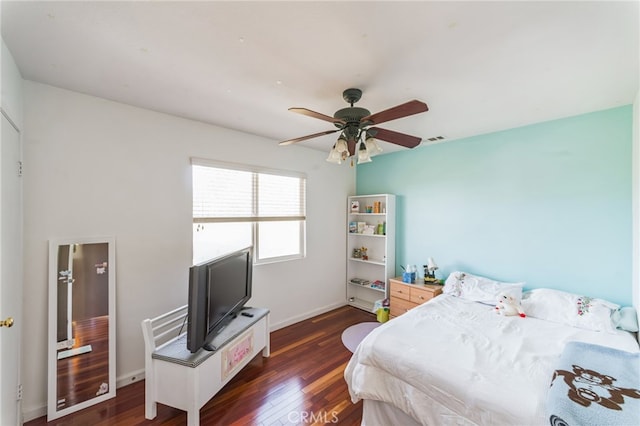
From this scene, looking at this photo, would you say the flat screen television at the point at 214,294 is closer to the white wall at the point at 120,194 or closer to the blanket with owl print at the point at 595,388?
the white wall at the point at 120,194

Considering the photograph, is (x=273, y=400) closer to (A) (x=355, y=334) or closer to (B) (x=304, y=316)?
(A) (x=355, y=334)

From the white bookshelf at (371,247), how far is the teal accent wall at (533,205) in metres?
0.26

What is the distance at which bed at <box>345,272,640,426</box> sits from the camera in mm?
1371

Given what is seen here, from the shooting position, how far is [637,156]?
1.98m

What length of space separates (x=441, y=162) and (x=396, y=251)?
1449 millimetres

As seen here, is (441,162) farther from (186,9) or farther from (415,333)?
(186,9)

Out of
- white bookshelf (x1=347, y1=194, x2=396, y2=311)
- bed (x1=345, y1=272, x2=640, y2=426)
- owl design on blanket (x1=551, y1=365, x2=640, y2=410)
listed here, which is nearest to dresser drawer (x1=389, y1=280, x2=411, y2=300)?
white bookshelf (x1=347, y1=194, x2=396, y2=311)

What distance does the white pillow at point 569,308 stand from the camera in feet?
7.02

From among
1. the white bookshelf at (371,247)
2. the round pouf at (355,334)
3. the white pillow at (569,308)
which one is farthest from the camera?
the white bookshelf at (371,247)

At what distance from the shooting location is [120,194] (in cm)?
224

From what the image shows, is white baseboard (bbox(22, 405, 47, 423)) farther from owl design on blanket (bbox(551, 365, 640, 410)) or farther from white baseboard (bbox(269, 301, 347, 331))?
owl design on blanket (bbox(551, 365, 640, 410))

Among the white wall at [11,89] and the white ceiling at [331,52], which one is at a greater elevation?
the white ceiling at [331,52]

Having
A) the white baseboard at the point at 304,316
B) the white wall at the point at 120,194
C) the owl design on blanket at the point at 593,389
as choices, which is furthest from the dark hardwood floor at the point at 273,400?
the owl design on blanket at the point at 593,389

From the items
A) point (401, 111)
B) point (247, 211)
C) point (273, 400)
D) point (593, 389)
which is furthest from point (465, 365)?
point (247, 211)
